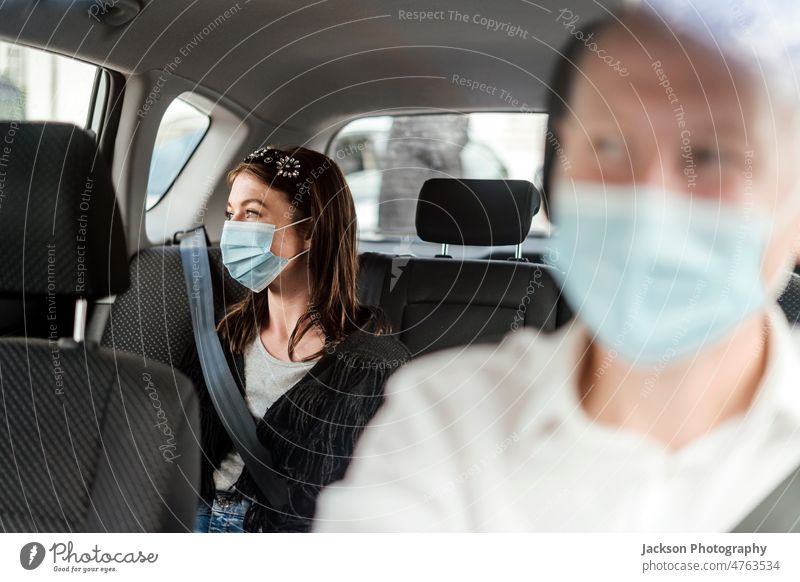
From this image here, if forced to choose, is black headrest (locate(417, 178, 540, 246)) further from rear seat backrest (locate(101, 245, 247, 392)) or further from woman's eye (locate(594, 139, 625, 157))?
rear seat backrest (locate(101, 245, 247, 392))

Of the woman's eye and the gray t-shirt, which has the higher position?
the woman's eye

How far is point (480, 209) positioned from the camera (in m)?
0.81

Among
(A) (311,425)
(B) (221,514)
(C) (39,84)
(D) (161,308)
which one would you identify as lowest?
(B) (221,514)

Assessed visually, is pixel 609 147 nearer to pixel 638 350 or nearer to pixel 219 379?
pixel 638 350

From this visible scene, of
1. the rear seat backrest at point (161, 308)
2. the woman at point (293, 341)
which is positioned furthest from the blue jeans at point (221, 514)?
the rear seat backrest at point (161, 308)

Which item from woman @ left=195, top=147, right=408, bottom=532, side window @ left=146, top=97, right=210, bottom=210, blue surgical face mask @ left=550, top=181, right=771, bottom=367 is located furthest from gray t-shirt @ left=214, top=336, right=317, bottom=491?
blue surgical face mask @ left=550, top=181, right=771, bottom=367

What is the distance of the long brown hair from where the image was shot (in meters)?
0.80

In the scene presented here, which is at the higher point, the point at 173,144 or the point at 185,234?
the point at 173,144

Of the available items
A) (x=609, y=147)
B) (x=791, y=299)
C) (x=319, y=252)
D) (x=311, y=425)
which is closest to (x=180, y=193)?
(x=319, y=252)

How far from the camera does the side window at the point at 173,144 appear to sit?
82cm

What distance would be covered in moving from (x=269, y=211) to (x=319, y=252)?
0.23ft

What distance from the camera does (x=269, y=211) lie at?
31.2 inches

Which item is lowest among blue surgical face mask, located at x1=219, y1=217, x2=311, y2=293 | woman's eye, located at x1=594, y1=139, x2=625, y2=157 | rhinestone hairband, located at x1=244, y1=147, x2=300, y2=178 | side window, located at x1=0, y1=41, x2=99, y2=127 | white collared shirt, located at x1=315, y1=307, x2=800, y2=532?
white collared shirt, located at x1=315, y1=307, x2=800, y2=532

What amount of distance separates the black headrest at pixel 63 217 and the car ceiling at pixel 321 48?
110mm
